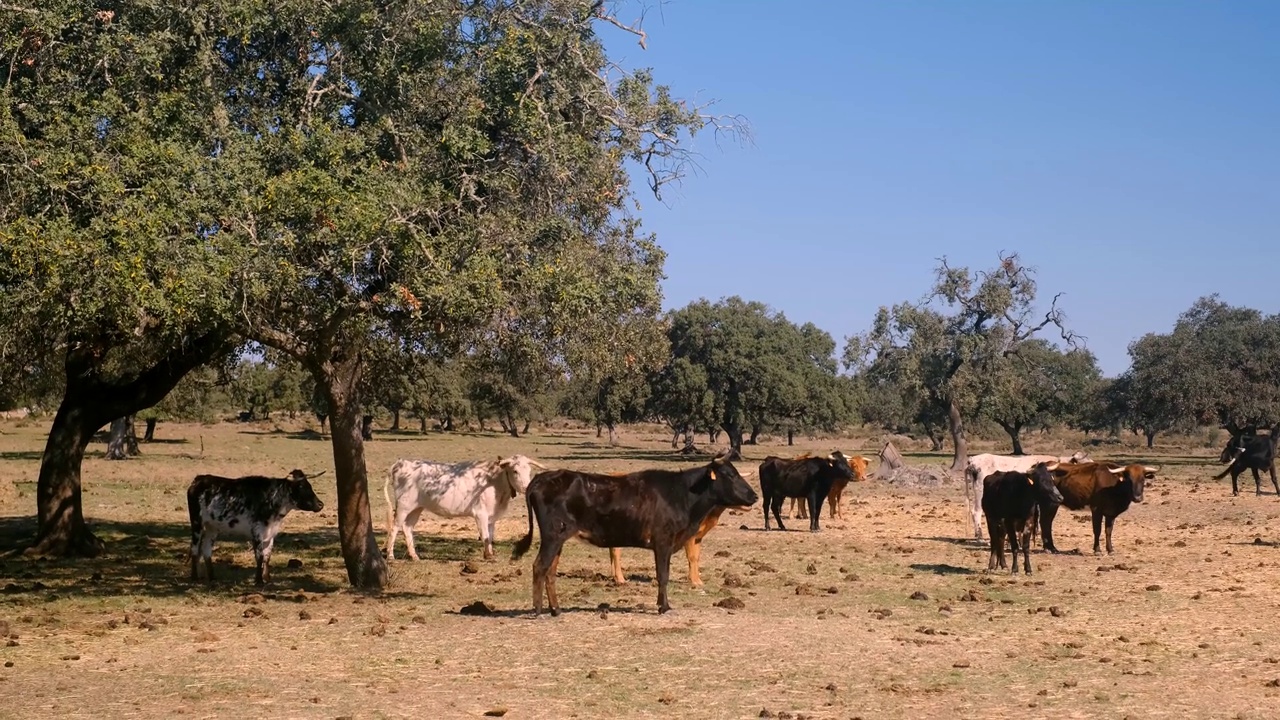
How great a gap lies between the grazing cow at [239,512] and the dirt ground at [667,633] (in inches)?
19.4

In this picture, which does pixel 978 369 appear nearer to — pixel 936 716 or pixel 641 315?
pixel 641 315

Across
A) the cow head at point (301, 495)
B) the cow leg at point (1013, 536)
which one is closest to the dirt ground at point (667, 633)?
the cow leg at point (1013, 536)

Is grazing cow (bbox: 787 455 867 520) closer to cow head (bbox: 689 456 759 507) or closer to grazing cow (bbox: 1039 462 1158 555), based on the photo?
grazing cow (bbox: 1039 462 1158 555)

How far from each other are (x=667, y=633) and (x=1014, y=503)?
735 centimetres

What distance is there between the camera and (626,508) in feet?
49.1

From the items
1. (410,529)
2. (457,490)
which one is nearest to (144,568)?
(410,529)

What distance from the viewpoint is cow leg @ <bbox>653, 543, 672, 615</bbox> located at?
47.4 feet

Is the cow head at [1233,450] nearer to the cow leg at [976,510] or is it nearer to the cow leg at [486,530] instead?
the cow leg at [976,510]

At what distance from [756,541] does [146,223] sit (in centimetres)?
1364

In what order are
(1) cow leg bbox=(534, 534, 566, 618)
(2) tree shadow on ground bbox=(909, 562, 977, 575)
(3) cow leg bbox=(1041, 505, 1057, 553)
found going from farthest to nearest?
(3) cow leg bbox=(1041, 505, 1057, 553) < (2) tree shadow on ground bbox=(909, 562, 977, 575) < (1) cow leg bbox=(534, 534, 566, 618)

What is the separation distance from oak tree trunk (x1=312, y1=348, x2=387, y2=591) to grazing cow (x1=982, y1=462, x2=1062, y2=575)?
8.85 metres

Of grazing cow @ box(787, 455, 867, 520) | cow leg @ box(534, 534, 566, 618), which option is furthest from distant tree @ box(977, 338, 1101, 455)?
cow leg @ box(534, 534, 566, 618)

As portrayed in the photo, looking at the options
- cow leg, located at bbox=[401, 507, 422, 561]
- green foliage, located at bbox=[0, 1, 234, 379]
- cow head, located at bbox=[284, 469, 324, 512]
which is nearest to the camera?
green foliage, located at bbox=[0, 1, 234, 379]

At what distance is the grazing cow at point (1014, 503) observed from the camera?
18125mm
